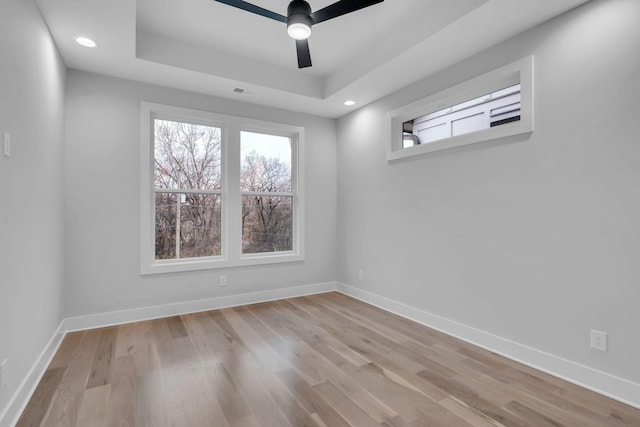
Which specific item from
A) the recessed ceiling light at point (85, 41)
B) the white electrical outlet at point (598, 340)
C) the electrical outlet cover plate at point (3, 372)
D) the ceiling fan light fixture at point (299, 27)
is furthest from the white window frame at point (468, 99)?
the electrical outlet cover plate at point (3, 372)

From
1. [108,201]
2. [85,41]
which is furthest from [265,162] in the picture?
[85,41]

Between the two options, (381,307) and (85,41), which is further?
(381,307)

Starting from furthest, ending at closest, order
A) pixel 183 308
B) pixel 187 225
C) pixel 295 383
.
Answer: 1. pixel 187 225
2. pixel 183 308
3. pixel 295 383

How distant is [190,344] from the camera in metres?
2.80

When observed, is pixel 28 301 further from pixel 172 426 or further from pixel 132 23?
pixel 132 23

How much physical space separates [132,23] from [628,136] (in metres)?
3.48

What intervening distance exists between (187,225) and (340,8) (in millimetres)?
2849

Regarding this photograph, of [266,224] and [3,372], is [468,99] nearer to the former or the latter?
[266,224]

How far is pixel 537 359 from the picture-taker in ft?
7.89

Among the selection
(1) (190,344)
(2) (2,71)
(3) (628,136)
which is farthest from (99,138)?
(3) (628,136)

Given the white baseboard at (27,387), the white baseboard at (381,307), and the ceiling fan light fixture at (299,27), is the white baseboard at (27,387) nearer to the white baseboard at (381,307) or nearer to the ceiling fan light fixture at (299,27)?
the white baseboard at (381,307)

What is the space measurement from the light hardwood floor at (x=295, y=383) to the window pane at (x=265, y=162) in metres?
1.88

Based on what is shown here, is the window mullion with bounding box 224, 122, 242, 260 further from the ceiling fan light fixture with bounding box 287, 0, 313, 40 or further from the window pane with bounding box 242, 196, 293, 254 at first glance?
the ceiling fan light fixture with bounding box 287, 0, 313, 40

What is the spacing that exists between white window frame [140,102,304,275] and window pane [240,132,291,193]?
82 millimetres
